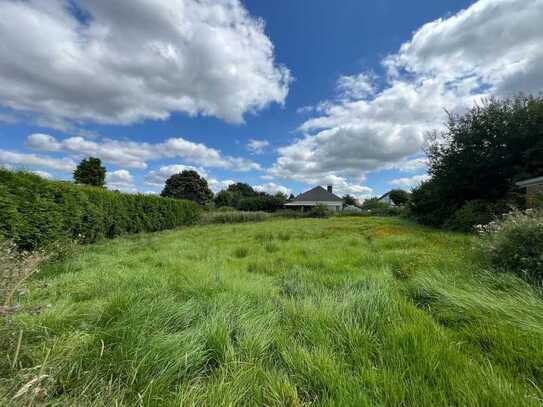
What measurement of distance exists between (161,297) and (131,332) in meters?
0.88

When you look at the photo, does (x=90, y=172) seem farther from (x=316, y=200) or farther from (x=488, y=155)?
(x=488, y=155)

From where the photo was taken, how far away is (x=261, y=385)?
1.64 m

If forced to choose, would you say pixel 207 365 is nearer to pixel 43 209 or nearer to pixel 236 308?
pixel 236 308

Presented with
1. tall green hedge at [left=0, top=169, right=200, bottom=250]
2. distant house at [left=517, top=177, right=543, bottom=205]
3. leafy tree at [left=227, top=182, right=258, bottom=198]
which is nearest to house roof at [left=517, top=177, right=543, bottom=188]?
distant house at [left=517, top=177, right=543, bottom=205]

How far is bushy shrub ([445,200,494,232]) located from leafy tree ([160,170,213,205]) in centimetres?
3988

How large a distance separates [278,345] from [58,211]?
8132 mm

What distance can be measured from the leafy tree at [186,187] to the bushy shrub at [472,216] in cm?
3988

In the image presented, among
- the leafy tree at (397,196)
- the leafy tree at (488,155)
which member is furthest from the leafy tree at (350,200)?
the leafy tree at (488,155)

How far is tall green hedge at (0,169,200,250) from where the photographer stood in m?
5.56

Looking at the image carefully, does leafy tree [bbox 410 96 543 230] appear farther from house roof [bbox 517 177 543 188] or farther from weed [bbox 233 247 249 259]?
weed [bbox 233 247 249 259]

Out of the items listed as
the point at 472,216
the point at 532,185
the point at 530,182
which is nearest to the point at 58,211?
the point at 472,216

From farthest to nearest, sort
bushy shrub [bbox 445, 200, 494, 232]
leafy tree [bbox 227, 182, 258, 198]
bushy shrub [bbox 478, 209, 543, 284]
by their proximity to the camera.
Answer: leafy tree [bbox 227, 182, 258, 198] < bushy shrub [bbox 445, 200, 494, 232] < bushy shrub [bbox 478, 209, 543, 284]

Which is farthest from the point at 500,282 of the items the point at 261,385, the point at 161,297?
the point at 161,297

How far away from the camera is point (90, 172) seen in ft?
96.2
